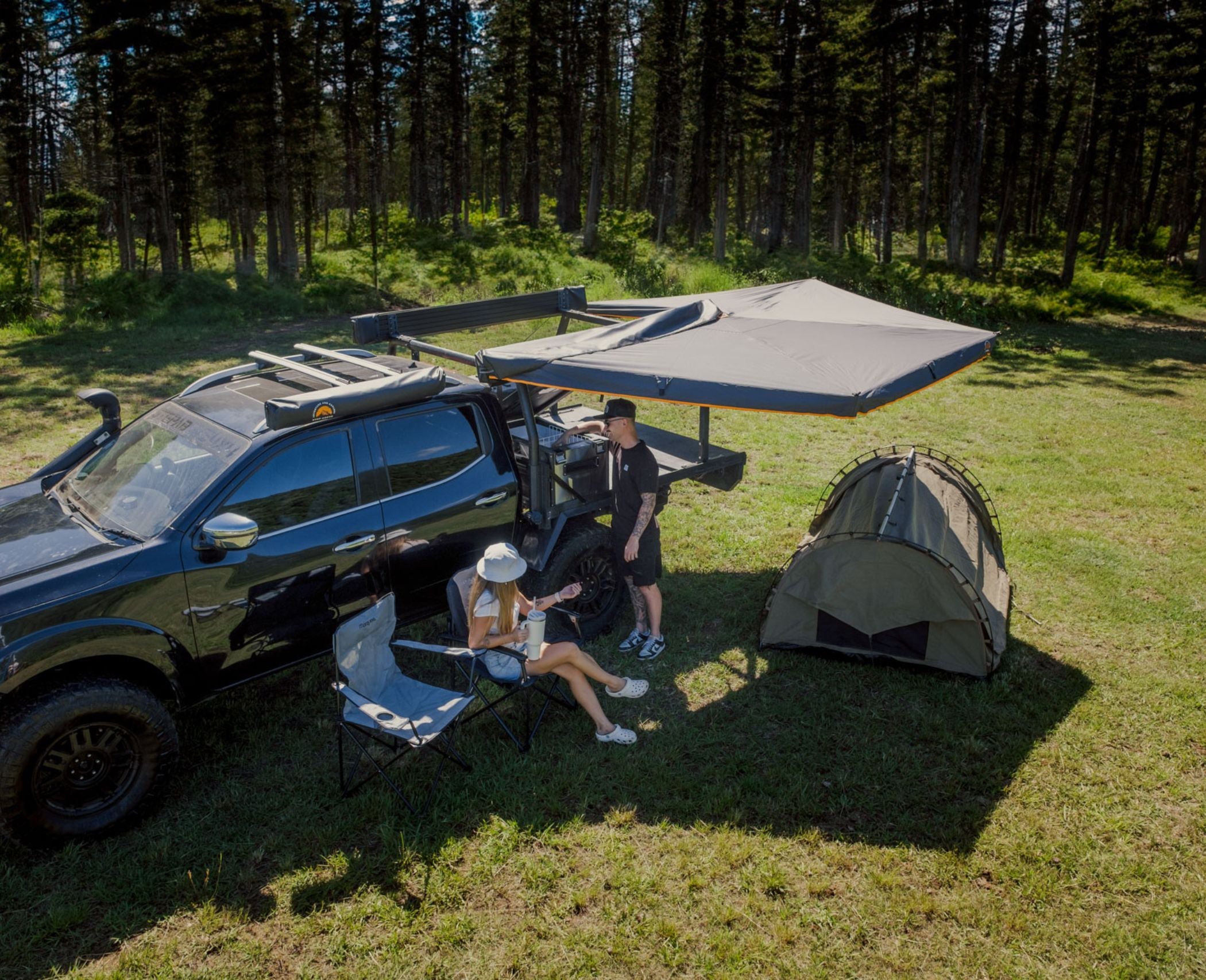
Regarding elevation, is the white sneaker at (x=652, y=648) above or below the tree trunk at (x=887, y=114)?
below

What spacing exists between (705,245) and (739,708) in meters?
27.8

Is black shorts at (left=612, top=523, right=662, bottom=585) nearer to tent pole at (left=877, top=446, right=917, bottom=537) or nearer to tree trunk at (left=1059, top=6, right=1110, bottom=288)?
tent pole at (left=877, top=446, right=917, bottom=537)

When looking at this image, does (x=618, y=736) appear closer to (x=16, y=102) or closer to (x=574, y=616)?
(x=574, y=616)

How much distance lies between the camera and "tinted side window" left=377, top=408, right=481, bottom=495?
5512mm

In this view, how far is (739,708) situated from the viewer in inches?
225

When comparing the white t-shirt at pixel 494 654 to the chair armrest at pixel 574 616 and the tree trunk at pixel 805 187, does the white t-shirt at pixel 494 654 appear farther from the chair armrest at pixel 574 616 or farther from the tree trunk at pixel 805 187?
the tree trunk at pixel 805 187

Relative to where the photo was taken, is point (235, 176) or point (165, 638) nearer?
point (165, 638)

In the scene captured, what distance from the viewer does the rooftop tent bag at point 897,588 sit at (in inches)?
230

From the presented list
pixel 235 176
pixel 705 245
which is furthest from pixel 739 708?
pixel 705 245

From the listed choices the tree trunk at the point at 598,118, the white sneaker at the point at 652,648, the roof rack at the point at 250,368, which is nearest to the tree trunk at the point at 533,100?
the tree trunk at the point at 598,118

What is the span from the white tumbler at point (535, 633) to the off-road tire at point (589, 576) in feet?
3.01

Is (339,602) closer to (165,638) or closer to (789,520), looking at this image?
(165,638)

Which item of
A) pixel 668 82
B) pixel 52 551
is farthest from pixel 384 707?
pixel 668 82

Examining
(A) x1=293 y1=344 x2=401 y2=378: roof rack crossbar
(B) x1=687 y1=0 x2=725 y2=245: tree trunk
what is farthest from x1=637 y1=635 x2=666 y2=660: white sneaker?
(B) x1=687 y1=0 x2=725 y2=245: tree trunk
